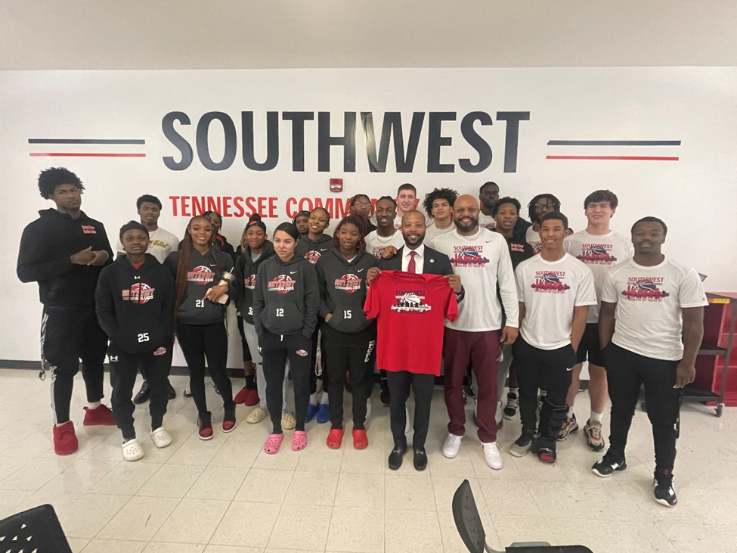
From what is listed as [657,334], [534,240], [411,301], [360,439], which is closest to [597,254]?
[534,240]

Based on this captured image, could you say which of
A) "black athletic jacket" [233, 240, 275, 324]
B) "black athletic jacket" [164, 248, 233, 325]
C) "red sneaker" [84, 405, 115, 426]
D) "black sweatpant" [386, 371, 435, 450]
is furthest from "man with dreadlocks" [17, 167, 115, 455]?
"black sweatpant" [386, 371, 435, 450]

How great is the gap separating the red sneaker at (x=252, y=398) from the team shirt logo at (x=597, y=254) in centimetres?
323

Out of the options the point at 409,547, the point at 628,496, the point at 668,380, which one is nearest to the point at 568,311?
the point at 668,380

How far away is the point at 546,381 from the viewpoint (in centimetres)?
251

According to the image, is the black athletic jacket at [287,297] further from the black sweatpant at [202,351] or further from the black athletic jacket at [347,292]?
the black sweatpant at [202,351]

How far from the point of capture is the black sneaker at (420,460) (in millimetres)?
2473

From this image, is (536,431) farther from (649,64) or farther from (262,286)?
(649,64)

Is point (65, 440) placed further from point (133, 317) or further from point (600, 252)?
point (600, 252)

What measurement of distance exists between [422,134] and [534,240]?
5.25 feet

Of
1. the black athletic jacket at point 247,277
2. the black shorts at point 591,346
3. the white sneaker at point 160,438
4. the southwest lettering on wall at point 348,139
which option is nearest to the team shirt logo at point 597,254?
the black shorts at point 591,346

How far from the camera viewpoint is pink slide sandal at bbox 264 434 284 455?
8.68 feet

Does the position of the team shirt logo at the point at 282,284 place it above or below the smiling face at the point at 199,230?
below

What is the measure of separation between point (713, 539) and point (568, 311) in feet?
4.76

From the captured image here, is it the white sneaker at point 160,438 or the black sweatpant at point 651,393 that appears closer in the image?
the black sweatpant at point 651,393
